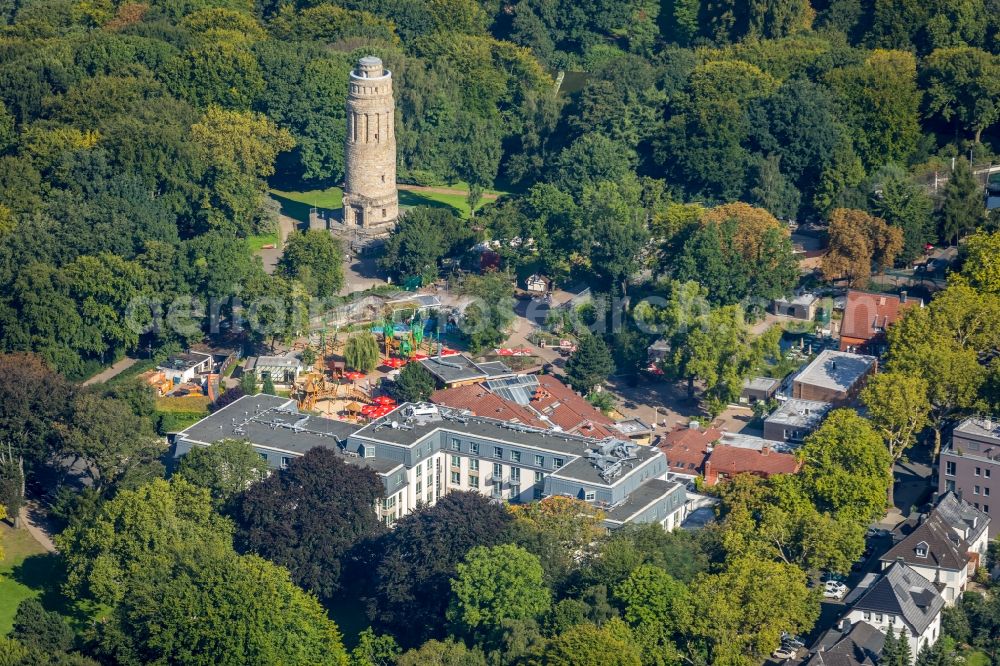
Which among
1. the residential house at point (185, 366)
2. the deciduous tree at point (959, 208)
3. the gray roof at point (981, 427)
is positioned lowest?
the residential house at point (185, 366)

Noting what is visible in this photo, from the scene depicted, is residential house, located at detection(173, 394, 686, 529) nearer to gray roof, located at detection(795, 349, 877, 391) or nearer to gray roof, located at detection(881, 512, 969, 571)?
gray roof, located at detection(881, 512, 969, 571)

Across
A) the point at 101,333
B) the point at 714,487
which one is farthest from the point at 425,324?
the point at 714,487

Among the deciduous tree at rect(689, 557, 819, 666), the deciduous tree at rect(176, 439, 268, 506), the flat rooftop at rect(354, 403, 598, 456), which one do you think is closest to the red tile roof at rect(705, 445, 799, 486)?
the flat rooftop at rect(354, 403, 598, 456)

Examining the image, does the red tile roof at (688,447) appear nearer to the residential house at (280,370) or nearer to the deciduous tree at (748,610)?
the deciduous tree at (748,610)

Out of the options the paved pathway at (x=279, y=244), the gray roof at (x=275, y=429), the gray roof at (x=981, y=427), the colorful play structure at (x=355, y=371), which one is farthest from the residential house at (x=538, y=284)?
the gray roof at (x=981, y=427)

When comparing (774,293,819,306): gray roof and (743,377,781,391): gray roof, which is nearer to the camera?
(743,377,781,391): gray roof

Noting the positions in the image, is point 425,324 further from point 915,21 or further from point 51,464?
point 915,21
